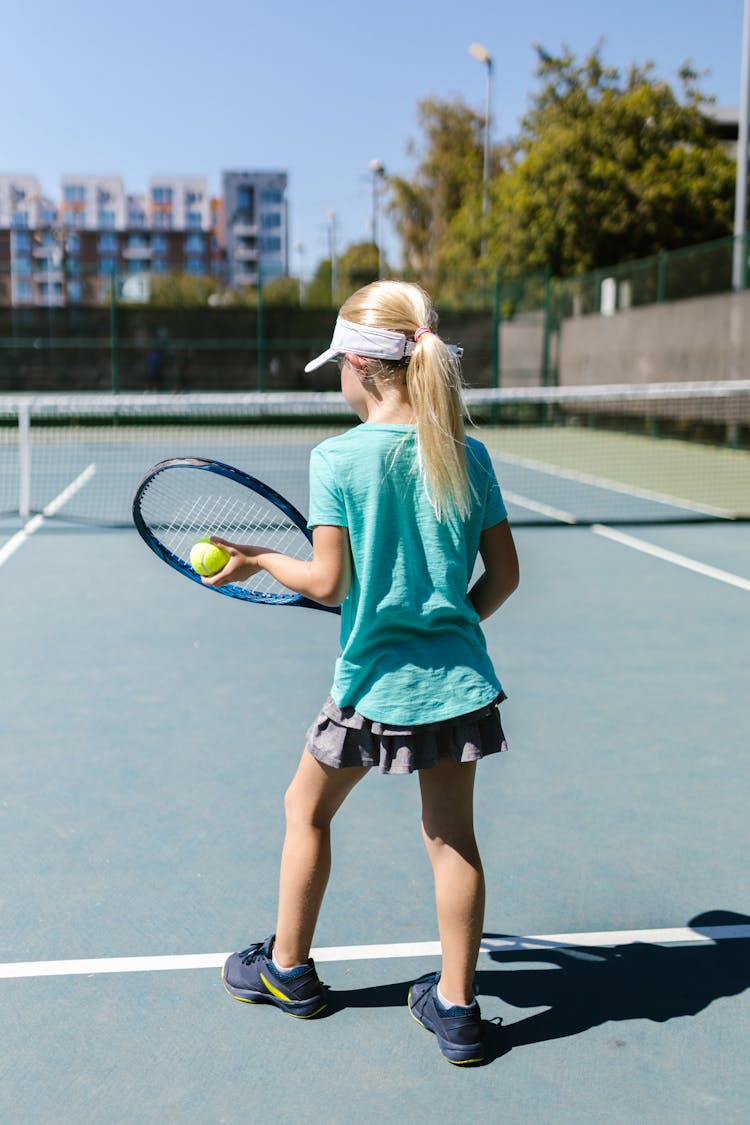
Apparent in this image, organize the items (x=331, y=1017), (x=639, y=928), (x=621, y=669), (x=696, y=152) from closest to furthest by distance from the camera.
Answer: (x=331, y=1017), (x=639, y=928), (x=621, y=669), (x=696, y=152)

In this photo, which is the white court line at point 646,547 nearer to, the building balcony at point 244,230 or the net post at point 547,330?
the net post at point 547,330

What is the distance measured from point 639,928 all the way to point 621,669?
2441mm

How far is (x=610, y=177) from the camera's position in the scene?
1128 inches

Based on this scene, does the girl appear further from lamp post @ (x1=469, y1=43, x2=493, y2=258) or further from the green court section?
lamp post @ (x1=469, y1=43, x2=493, y2=258)

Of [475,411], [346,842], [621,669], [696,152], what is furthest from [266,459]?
[696,152]

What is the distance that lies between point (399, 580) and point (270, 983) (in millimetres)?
925

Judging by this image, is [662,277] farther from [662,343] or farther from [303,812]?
[303,812]

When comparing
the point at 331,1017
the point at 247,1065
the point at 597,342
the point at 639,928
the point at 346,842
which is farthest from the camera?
the point at 597,342

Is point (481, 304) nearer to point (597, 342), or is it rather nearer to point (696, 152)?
point (597, 342)

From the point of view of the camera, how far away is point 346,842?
326cm

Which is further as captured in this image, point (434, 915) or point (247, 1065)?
point (434, 915)

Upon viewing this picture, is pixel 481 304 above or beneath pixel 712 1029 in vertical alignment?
above

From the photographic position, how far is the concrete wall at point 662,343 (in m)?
17.2

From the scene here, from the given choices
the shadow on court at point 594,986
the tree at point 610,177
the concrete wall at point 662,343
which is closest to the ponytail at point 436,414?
the shadow on court at point 594,986
